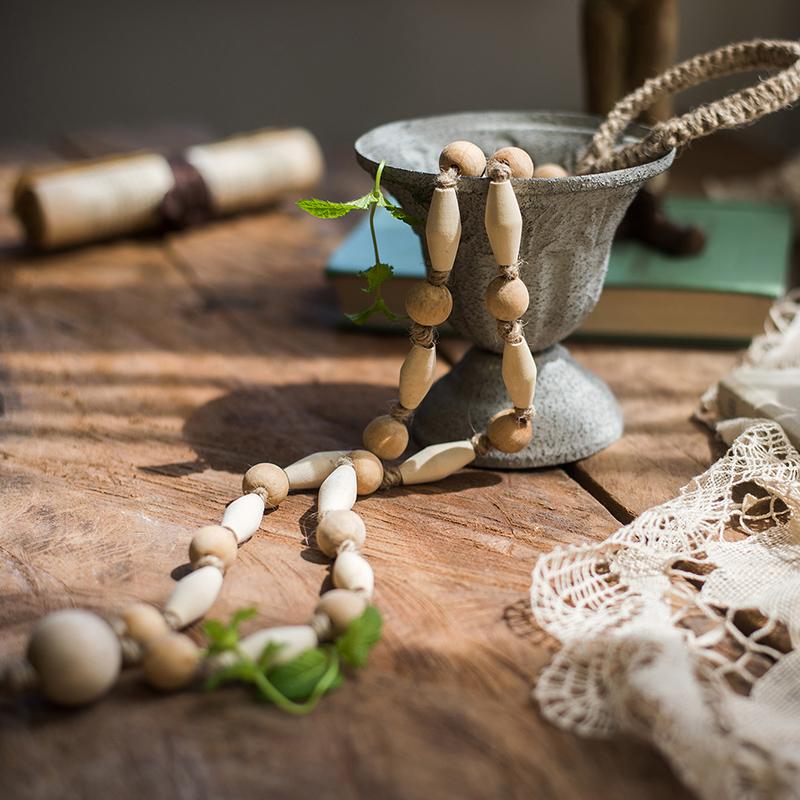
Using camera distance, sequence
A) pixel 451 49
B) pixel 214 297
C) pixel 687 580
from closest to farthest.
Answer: pixel 687 580, pixel 214 297, pixel 451 49

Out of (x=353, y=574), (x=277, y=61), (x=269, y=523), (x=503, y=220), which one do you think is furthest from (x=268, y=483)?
(x=277, y=61)

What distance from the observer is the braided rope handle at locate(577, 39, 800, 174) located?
673mm

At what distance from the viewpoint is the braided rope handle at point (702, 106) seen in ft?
2.21

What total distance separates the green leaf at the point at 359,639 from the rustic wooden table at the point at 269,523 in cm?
1

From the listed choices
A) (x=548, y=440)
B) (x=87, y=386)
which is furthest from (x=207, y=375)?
(x=548, y=440)

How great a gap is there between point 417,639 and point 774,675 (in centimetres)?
20

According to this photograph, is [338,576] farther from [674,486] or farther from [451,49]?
[451,49]

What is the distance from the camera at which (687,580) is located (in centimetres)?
60

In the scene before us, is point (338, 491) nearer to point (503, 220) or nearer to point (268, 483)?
point (268, 483)

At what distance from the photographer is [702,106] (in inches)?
27.4

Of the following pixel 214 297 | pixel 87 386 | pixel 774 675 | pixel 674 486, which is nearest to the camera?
pixel 774 675

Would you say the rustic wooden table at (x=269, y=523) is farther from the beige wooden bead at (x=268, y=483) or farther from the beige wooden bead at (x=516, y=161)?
the beige wooden bead at (x=516, y=161)

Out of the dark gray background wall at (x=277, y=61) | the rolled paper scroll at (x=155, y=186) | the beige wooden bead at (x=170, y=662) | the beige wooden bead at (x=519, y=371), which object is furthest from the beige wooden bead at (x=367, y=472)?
the dark gray background wall at (x=277, y=61)

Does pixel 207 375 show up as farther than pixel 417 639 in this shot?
Yes
